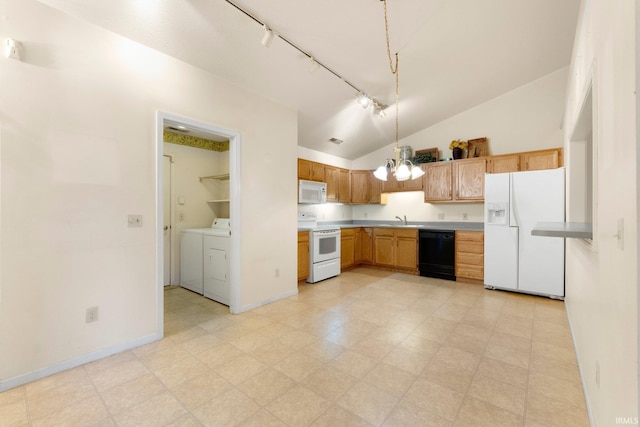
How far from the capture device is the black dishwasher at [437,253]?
4.68m

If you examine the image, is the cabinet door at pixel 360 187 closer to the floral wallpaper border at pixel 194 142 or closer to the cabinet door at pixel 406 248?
the cabinet door at pixel 406 248

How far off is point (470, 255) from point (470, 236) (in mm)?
324

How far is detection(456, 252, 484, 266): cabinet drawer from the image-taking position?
4.40m

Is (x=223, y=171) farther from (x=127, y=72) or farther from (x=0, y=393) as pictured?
(x=0, y=393)

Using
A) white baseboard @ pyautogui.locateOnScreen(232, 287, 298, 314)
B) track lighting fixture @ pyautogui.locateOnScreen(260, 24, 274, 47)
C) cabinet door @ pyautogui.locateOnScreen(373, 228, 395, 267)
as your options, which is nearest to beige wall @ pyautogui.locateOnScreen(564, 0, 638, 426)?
track lighting fixture @ pyautogui.locateOnScreen(260, 24, 274, 47)

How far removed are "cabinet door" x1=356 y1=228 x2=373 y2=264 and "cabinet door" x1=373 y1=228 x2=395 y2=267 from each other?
9 centimetres

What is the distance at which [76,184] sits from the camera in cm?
213

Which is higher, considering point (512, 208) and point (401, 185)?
point (401, 185)

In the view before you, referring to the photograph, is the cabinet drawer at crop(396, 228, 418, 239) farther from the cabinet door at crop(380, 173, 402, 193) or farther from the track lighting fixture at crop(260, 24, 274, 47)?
the track lighting fixture at crop(260, 24, 274, 47)

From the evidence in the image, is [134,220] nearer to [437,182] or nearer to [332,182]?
[332,182]

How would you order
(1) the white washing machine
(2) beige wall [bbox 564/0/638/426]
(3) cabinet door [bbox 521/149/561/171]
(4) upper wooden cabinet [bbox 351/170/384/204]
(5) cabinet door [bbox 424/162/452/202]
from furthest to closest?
(4) upper wooden cabinet [bbox 351/170/384/204], (5) cabinet door [bbox 424/162/452/202], (3) cabinet door [bbox 521/149/561/171], (1) the white washing machine, (2) beige wall [bbox 564/0/638/426]

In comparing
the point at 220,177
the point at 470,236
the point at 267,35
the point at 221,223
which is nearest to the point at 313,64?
the point at 267,35

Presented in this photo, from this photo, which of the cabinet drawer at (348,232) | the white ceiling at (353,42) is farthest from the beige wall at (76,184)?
the cabinet drawer at (348,232)

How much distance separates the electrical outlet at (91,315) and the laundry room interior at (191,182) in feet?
7.08
